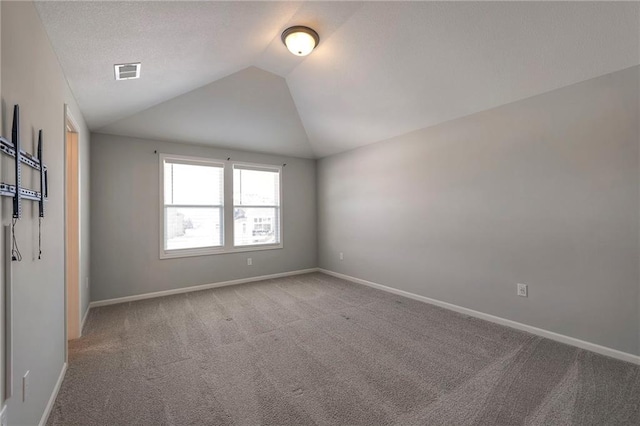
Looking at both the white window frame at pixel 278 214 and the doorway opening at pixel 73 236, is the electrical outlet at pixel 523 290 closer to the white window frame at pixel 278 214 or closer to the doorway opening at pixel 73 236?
the white window frame at pixel 278 214

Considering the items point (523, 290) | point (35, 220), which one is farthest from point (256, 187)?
point (523, 290)

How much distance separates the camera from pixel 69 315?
281cm

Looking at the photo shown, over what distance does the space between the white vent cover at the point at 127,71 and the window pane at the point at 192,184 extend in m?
2.06

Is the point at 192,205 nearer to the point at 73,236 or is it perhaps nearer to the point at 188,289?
the point at 188,289

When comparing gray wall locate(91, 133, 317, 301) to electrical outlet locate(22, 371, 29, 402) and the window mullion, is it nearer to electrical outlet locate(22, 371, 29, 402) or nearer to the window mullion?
the window mullion

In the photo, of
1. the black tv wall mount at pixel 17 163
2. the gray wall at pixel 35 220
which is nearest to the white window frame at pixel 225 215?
the gray wall at pixel 35 220

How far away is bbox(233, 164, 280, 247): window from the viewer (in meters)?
5.02

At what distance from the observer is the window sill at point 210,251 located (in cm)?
432

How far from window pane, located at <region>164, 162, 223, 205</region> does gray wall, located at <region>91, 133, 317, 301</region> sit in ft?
0.63

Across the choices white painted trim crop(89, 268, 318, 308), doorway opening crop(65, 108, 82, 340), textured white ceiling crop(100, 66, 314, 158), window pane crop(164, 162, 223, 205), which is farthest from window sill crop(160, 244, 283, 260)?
textured white ceiling crop(100, 66, 314, 158)

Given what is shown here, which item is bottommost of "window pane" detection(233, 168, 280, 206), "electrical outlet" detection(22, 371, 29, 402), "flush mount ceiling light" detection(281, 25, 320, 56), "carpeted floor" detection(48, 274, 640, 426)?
"carpeted floor" detection(48, 274, 640, 426)

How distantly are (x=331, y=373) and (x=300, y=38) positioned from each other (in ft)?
9.44

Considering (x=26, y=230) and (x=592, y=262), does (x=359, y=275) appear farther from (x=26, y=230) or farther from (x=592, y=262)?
(x=26, y=230)

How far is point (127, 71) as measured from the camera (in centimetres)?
233
